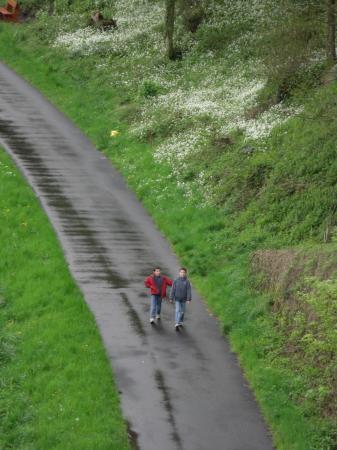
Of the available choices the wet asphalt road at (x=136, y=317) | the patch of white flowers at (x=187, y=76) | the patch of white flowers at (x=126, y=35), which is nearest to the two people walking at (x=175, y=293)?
the wet asphalt road at (x=136, y=317)

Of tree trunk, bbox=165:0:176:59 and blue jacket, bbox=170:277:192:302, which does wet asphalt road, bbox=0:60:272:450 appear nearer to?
blue jacket, bbox=170:277:192:302

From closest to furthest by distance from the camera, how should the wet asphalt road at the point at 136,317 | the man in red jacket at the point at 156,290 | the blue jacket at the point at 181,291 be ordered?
1. the wet asphalt road at the point at 136,317
2. the blue jacket at the point at 181,291
3. the man in red jacket at the point at 156,290

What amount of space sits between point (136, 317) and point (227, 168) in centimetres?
867

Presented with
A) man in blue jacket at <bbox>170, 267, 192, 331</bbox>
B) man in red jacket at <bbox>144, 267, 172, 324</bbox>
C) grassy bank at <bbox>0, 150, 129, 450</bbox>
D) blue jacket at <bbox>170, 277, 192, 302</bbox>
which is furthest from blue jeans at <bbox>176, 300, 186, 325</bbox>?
grassy bank at <bbox>0, 150, 129, 450</bbox>

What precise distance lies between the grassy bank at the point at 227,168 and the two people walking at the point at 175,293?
118 cm

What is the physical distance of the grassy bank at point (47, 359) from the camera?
15758 millimetres

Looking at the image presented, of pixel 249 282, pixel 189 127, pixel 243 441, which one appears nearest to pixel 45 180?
pixel 189 127

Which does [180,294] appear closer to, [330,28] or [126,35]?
[330,28]

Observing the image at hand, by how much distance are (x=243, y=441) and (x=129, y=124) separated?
21233 millimetres

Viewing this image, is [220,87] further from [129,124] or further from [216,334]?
[216,334]

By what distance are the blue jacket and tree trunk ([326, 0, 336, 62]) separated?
548 inches

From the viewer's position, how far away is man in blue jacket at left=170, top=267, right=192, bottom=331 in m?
20.0

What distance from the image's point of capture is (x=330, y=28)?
29906mm

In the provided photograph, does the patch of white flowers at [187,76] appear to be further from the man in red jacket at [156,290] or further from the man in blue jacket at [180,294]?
the man in blue jacket at [180,294]
